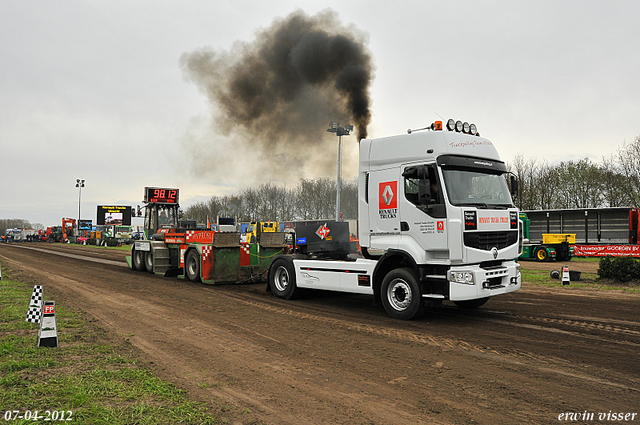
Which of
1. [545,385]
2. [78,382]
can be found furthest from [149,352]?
[545,385]

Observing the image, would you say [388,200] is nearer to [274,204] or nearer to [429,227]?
[429,227]

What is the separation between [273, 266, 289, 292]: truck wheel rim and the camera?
11359mm

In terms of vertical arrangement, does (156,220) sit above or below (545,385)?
above

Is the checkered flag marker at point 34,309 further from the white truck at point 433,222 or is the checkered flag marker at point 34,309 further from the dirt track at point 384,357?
the white truck at point 433,222

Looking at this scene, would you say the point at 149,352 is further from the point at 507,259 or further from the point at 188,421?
the point at 507,259

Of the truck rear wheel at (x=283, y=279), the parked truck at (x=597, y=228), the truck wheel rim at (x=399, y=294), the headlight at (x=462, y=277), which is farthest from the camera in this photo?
the parked truck at (x=597, y=228)

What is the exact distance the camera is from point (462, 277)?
776cm

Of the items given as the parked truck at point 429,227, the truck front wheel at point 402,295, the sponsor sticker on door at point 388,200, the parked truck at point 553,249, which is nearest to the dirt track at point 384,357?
the truck front wheel at point 402,295

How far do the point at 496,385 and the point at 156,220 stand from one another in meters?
16.7

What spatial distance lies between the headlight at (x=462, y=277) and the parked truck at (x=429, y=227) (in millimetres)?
17

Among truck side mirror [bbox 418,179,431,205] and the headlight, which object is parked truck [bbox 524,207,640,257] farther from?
truck side mirror [bbox 418,179,431,205]

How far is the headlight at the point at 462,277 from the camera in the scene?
773 centimetres

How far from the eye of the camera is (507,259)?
8.50 metres

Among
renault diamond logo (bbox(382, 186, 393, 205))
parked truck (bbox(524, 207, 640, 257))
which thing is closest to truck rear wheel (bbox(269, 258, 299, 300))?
renault diamond logo (bbox(382, 186, 393, 205))
